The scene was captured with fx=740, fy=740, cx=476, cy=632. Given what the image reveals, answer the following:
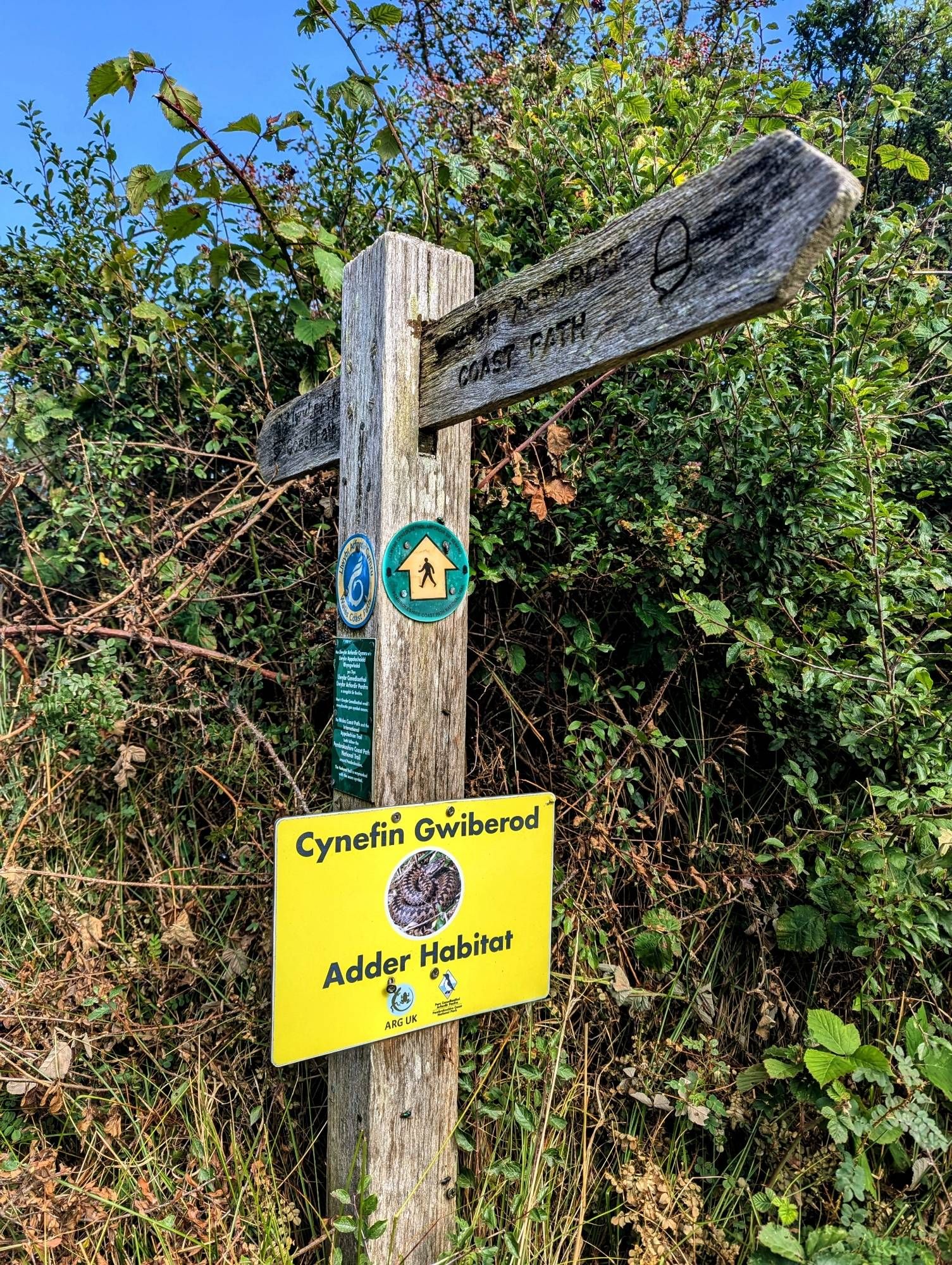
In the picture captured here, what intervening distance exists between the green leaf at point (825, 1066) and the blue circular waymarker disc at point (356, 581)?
63.9 inches

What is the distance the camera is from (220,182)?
2.29m

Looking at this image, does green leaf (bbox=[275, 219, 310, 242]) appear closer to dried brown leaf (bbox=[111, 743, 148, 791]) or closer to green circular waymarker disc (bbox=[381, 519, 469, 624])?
green circular waymarker disc (bbox=[381, 519, 469, 624])

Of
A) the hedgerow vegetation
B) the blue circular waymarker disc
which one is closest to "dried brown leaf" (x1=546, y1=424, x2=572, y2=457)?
the hedgerow vegetation

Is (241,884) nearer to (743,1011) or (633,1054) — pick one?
(633,1054)

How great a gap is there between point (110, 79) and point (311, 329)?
798 millimetres

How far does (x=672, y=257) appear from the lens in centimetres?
109

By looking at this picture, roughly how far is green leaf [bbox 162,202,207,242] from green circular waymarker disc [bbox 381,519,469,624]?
135cm

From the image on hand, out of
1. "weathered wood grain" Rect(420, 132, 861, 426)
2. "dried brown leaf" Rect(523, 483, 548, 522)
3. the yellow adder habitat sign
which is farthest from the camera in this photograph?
"dried brown leaf" Rect(523, 483, 548, 522)

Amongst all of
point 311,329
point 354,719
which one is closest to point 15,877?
point 354,719

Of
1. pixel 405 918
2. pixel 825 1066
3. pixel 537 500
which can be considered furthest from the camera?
pixel 537 500

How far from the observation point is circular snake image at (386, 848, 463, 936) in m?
1.59

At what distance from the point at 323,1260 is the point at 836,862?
166 cm

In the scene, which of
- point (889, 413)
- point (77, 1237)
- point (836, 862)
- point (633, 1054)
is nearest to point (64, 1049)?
point (77, 1237)

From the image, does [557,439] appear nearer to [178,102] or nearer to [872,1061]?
[178,102]
